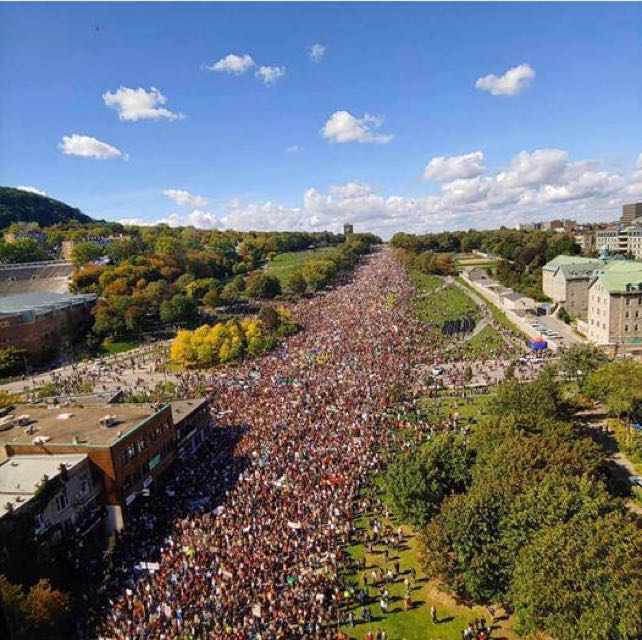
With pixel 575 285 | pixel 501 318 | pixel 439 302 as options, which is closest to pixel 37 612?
pixel 501 318

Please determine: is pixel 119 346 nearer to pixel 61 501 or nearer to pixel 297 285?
pixel 297 285

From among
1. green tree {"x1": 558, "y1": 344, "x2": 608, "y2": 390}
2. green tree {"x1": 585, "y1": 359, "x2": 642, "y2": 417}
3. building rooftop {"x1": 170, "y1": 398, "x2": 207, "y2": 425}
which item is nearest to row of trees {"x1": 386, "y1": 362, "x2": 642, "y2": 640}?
green tree {"x1": 585, "y1": 359, "x2": 642, "y2": 417}

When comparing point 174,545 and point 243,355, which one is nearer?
point 174,545

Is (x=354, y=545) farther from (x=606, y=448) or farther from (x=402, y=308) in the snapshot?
(x=402, y=308)

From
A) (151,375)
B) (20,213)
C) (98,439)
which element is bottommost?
(151,375)

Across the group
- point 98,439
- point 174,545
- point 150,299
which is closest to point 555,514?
point 174,545

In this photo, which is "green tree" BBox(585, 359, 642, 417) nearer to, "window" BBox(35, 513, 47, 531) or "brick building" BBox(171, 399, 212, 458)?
"brick building" BBox(171, 399, 212, 458)

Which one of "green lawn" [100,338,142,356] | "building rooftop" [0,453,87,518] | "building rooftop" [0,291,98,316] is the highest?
"building rooftop" [0,291,98,316]
